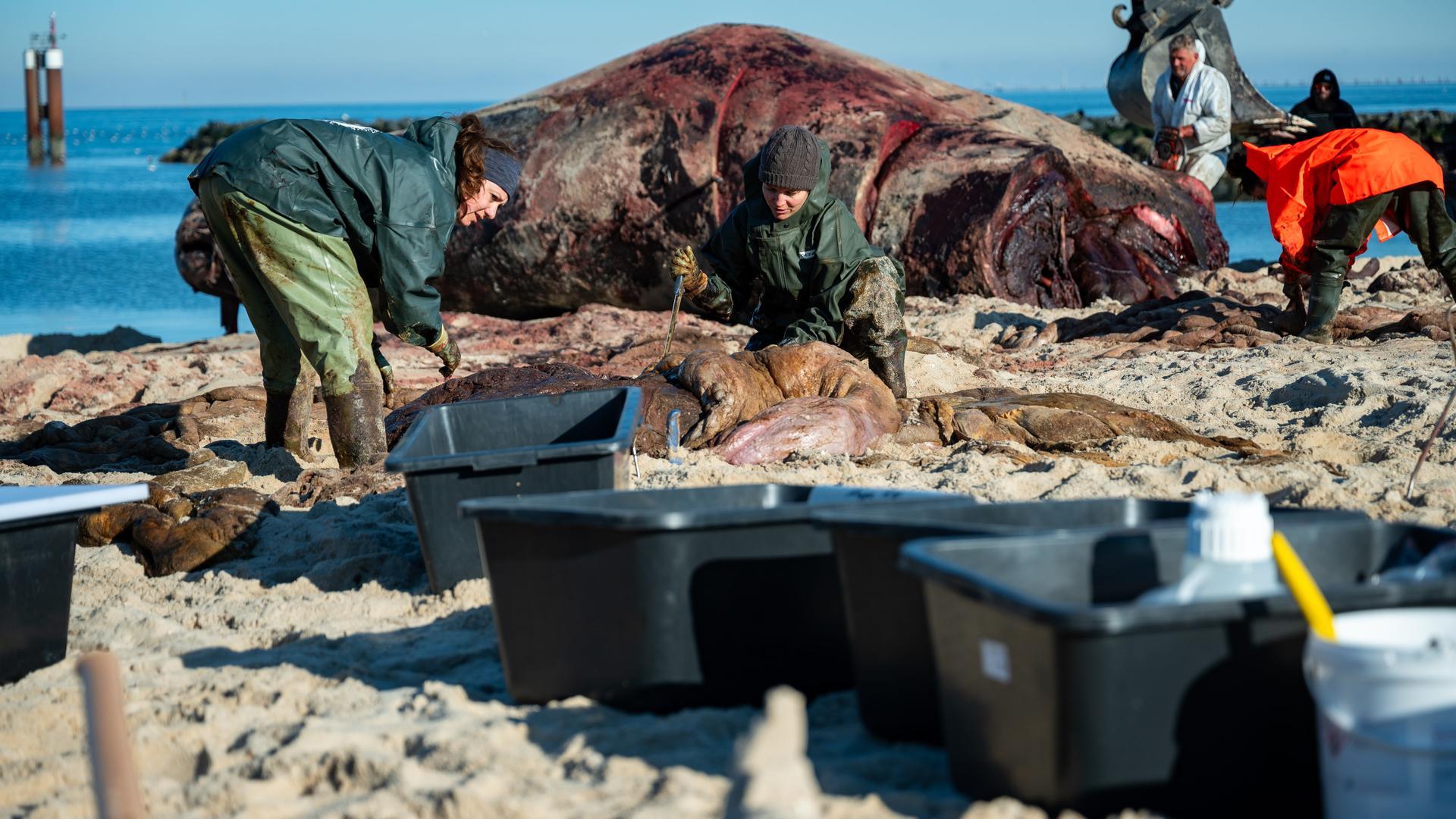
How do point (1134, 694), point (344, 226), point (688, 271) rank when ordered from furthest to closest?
point (688, 271), point (344, 226), point (1134, 694)

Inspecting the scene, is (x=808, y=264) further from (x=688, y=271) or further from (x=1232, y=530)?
(x=1232, y=530)

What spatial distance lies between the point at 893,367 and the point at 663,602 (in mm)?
3773

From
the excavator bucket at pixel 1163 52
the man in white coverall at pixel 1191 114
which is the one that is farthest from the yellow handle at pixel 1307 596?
the excavator bucket at pixel 1163 52

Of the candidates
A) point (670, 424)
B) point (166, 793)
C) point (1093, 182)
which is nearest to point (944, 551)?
point (166, 793)

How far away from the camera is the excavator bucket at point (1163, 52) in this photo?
13211 mm

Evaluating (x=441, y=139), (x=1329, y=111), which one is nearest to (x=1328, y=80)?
(x=1329, y=111)

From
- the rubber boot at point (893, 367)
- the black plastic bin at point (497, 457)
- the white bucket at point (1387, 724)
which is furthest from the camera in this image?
the rubber boot at point (893, 367)

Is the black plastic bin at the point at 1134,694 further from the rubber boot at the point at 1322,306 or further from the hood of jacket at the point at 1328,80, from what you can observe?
the hood of jacket at the point at 1328,80

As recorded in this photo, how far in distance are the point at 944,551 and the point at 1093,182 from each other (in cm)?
816

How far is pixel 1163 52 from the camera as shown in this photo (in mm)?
13539

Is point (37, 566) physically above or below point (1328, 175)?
below

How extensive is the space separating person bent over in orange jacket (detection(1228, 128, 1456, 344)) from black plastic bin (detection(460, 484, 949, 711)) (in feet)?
17.8

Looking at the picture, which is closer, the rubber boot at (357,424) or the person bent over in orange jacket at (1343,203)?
the rubber boot at (357,424)

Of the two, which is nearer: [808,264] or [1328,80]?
[808,264]
